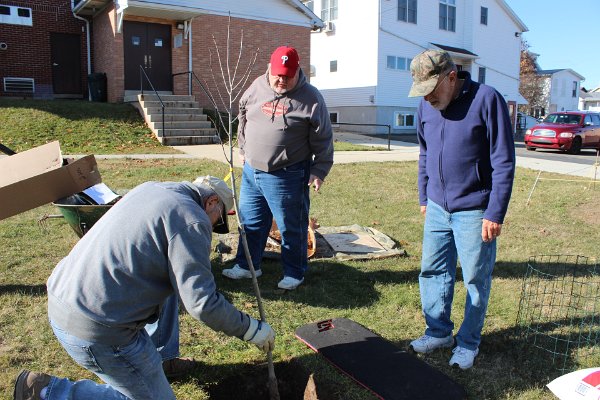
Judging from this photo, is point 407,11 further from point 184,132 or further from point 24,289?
point 24,289

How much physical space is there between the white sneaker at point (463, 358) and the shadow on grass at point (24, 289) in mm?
3194

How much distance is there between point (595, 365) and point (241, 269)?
9.10 feet

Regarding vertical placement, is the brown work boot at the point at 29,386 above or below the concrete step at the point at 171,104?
below

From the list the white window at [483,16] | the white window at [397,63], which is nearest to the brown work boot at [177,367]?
the white window at [397,63]

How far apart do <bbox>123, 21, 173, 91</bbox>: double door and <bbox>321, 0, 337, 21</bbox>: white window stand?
12.1 m

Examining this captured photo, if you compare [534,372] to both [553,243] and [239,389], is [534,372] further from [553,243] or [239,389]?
[553,243]

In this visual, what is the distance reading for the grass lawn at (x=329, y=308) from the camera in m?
3.21


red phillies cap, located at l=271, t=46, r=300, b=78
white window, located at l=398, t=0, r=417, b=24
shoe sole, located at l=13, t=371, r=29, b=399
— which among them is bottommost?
shoe sole, located at l=13, t=371, r=29, b=399

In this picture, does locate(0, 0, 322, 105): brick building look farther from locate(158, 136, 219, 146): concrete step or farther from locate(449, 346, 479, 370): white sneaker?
locate(449, 346, 479, 370): white sneaker

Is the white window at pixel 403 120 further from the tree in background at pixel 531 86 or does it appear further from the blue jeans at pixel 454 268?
the tree in background at pixel 531 86

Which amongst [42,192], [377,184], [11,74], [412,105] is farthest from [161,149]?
[412,105]

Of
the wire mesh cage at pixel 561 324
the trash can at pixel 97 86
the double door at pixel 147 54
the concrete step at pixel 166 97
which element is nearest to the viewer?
the wire mesh cage at pixel 561 324

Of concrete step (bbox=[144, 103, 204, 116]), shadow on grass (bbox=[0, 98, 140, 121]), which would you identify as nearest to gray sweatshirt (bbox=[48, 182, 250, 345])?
shadow on grass (bbox=[0, 98, 140, 121])

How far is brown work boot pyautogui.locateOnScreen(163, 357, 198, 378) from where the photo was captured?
10.4 ft
